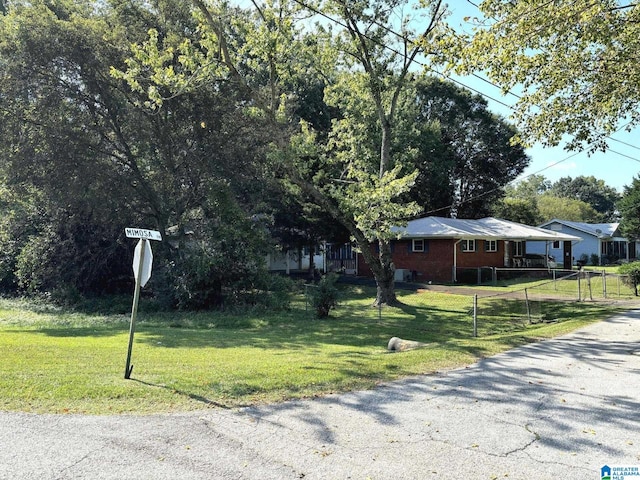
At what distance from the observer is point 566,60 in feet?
35.3

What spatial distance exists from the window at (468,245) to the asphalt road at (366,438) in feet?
80.3

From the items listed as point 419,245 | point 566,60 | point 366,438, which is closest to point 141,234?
point 366,438

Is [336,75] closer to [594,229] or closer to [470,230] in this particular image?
[470,230]

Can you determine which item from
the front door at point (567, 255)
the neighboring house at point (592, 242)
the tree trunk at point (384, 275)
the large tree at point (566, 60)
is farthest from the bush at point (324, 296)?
the neighboring house at point (592, 242)

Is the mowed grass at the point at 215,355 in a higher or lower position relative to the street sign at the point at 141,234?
lower

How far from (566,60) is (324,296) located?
Result: 10452 millimetres

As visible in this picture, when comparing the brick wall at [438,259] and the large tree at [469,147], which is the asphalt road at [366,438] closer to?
the brick wall at [438,259]

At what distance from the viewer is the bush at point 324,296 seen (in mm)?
17578

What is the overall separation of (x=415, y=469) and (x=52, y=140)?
2088 centimetres

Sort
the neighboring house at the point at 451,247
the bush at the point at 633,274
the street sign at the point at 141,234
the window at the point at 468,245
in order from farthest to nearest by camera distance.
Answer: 1. the window at the point at 468,245
2. the neighboring house at the point at 451,247
3. the bush at the point at 633,274
4. the street sign at the point at 141,234

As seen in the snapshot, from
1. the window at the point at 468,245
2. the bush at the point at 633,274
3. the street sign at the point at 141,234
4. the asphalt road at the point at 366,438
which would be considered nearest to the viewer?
the asphalt road at the point at 366,438

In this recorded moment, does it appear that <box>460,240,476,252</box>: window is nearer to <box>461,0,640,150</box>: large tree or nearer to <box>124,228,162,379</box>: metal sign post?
<box>461,0,640,150</box>: large tree

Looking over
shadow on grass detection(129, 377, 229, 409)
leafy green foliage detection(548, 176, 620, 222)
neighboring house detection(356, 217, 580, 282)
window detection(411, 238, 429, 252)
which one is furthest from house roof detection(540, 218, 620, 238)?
shadow on grass detection(129, 377, 229, 409)

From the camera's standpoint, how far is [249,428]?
509 centimetres
